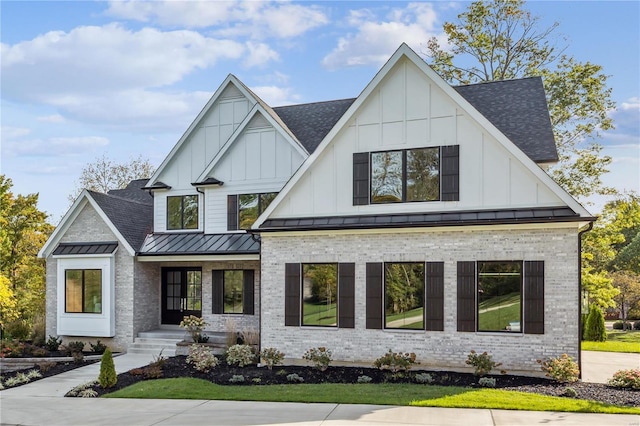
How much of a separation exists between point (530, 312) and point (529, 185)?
3.07 m

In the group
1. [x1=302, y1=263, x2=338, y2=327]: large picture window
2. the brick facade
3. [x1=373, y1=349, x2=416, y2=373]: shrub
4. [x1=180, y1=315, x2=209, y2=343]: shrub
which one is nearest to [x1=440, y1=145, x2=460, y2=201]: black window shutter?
the brick facade

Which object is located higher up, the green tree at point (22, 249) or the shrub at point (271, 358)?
the green tree at point (22, 249)

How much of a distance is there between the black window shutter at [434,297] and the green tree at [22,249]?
20.4 m

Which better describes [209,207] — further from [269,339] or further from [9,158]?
[9,158]

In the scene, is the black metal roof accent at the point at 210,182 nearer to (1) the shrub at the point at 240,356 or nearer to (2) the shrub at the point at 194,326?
(2) the shrub at the point at 194,326

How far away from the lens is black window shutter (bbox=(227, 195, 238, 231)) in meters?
18.9

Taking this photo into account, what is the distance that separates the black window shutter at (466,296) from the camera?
42.5 feet

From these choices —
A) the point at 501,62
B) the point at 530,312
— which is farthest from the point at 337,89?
the point at 530,312

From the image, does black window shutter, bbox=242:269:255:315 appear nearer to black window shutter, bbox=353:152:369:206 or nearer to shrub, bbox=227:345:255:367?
shrub, bbox=227:345:255:367

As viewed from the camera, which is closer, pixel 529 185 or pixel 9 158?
pixel 529 185

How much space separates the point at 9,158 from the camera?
2589 centimetres

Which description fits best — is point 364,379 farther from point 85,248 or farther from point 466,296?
point 85,248

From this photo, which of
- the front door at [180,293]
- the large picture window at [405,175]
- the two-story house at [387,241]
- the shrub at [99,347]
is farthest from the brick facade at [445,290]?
the shrub at [99,347]

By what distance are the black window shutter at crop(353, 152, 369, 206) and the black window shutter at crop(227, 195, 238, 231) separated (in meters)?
6.01
